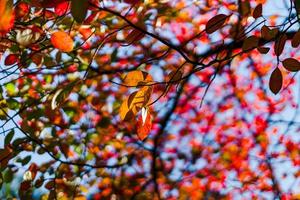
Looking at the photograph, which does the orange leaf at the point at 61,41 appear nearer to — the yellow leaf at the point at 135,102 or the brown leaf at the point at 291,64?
the yellow leaf at the point at 135,102

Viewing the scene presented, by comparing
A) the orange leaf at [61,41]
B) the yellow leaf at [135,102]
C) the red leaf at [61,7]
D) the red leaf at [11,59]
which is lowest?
the yellow leaf at [135,102]

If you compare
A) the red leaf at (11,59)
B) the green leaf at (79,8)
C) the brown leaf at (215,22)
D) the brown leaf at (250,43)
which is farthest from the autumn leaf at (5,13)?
the red leaf at (11,59)

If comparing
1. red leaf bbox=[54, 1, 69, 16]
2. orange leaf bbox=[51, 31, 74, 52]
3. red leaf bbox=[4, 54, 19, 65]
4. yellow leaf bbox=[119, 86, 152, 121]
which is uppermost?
red leaf bbox=[4, 54, 19, 65]

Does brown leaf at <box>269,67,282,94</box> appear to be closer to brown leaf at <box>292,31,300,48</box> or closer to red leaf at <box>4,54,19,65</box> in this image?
brown leaf at <box>292,31,300,48</box>

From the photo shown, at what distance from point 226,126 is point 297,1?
6.38 metres

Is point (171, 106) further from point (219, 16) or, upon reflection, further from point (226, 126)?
point (219, 16)

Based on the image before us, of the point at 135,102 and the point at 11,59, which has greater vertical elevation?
the point at 11,59

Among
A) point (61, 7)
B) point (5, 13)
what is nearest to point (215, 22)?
point (61, 7)

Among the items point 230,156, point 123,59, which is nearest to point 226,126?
point 230,156

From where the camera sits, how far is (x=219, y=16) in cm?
149

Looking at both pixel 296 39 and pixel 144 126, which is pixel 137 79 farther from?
pixel 296 39

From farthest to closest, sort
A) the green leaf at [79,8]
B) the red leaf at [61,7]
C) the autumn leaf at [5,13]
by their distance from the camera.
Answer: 1. the red leaf at [61,7]
2. the green leaf at [79,8]
3. the autumn leaf at [5,13]

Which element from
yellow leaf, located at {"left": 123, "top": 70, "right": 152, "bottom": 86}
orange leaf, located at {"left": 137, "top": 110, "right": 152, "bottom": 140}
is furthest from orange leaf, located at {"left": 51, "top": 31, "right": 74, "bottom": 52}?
orange leaf, located at {"left": 137, "top": 110, "right": 152, "bottom": 140}

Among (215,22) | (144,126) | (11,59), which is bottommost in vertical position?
(144,126)
